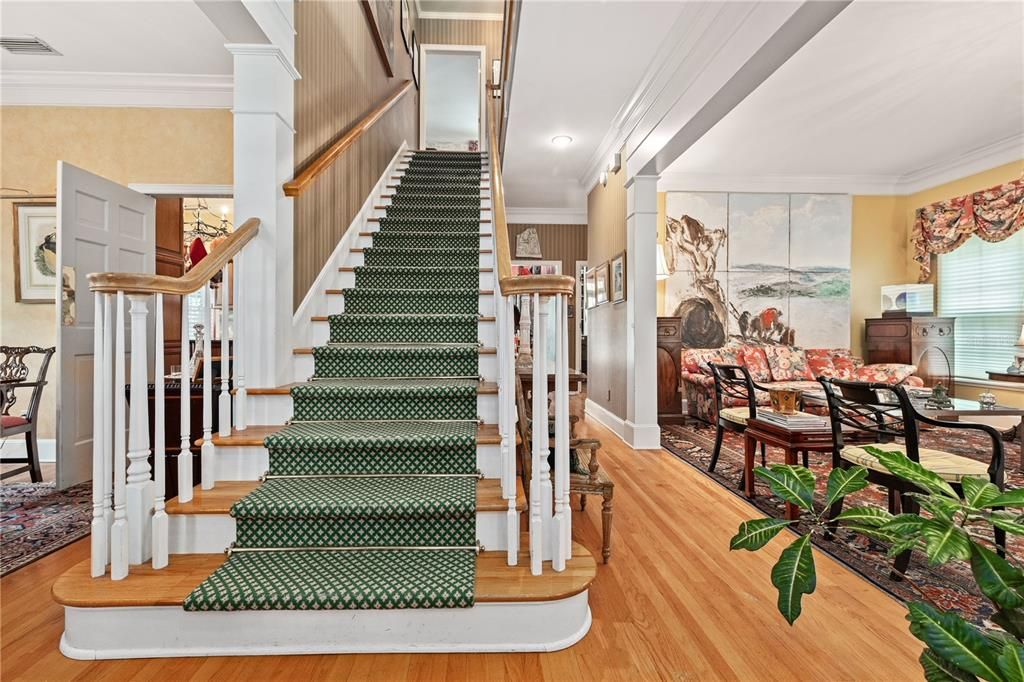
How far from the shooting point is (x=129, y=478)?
67.5 inches

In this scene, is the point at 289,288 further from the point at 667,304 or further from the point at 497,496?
the point at 667,304

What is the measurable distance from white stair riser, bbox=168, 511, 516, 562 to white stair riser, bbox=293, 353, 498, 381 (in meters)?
0.96

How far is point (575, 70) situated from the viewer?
142 inches

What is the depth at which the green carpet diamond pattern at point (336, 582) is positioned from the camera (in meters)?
1.56

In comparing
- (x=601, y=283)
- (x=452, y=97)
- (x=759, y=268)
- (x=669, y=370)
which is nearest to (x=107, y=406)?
(x=601, y=283)

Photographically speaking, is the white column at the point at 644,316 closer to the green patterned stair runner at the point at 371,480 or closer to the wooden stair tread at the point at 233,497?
the green patterned stair runner at the point at 371,480

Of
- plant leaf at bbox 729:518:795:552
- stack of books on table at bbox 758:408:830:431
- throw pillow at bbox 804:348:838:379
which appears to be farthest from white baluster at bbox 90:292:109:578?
throw pillow at bbox 804:348:838:379

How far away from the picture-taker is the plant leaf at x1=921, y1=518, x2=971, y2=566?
2.13 feet

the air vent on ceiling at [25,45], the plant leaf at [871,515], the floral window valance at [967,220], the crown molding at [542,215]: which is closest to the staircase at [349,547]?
the plant leaf at [871,515]

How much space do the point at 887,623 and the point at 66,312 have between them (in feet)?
14.8

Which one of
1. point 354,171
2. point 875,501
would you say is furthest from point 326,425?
point 875,501

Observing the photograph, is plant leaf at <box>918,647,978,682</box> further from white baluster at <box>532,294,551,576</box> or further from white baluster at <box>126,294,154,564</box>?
white baluster at <box>126,294,154,564</box>

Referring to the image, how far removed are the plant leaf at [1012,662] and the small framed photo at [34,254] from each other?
542 cm

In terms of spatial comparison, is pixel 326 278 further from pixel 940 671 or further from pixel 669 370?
pixel 669 370
